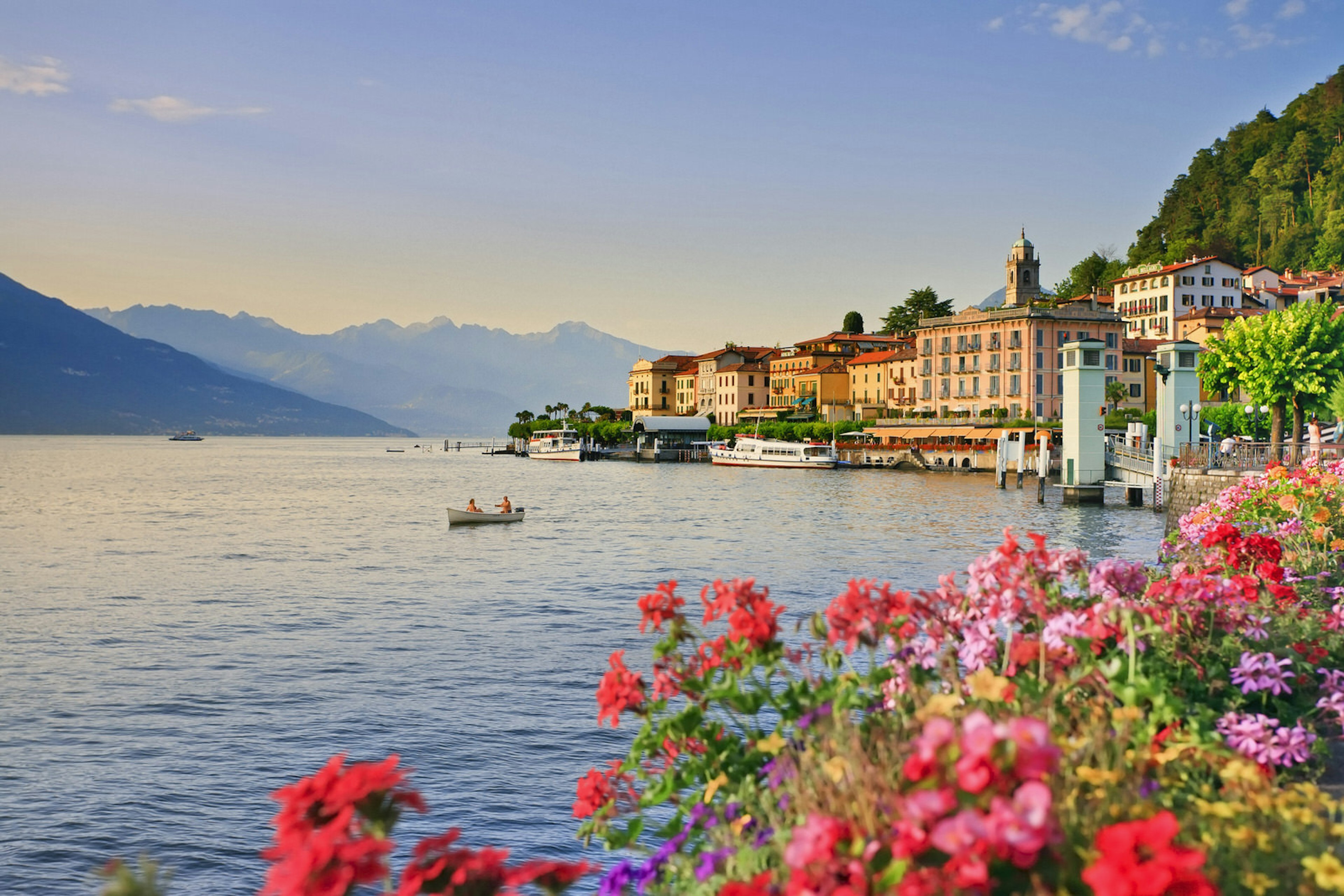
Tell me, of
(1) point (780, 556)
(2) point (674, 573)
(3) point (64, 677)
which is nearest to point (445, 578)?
(2) point (674, 573)

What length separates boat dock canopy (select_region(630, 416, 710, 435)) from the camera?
15188 centimetres

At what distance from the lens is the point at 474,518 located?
4750cm

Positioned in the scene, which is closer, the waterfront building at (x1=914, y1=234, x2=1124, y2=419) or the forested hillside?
the waterfront building at (x1=914, y1=234, x2=1124, y2=419)

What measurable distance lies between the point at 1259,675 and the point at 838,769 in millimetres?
3237

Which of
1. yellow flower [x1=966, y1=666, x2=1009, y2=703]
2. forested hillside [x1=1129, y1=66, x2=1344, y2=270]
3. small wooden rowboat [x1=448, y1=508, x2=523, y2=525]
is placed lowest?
small wooden rowboat [x1=448, y1=508, x2=523, y2=525]

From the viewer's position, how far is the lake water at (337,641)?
36.9 feet

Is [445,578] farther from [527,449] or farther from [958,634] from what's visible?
[527,449]

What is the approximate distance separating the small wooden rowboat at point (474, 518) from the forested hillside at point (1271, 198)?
299ft

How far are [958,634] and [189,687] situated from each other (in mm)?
14947

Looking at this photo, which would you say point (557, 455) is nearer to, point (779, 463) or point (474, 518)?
point (779, 463)

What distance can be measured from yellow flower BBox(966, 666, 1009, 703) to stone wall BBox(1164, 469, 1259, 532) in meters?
34.2

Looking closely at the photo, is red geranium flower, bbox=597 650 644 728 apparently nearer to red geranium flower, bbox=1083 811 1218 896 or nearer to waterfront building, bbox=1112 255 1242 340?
red geranium flower, bbox=1083 811 1218 896

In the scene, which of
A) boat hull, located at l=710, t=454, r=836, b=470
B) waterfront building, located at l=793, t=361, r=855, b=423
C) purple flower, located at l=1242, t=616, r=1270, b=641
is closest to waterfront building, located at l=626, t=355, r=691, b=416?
waterfront building, located at l=793, t=361, r=855, b=423

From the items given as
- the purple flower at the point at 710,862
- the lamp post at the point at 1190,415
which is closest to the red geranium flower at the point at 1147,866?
the purple flower at the point at 710,862
